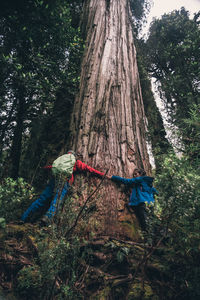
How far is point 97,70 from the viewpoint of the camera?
11.8 ft

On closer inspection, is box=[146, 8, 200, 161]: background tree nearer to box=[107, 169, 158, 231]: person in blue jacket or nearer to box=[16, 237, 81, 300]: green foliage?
box=[107, 169, 158, 231]: person in blue jacket

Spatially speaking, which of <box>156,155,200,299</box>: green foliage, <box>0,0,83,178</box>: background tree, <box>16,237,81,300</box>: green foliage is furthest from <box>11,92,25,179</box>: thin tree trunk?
<box>156,155,200,299</box>: green foliage

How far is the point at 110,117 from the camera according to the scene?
9.59ft

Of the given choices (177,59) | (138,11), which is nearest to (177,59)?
(177,59)

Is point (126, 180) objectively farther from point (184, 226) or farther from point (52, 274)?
point (52, 274)

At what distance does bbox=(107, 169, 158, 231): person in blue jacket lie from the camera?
6.79 ft

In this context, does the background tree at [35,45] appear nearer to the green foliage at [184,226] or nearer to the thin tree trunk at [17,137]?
the thin tree trunk at [17,137]

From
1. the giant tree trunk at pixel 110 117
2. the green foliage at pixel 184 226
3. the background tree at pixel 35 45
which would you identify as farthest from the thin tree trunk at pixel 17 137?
the green foliage at pixel 184 226

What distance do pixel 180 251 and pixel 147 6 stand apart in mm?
10835

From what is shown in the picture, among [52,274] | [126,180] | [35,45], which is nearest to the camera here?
[52,274]

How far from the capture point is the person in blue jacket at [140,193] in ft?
6.79

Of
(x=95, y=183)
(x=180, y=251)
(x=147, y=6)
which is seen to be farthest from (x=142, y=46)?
(x=180, y=251)

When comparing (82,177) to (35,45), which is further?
(35,45)

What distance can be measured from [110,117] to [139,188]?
→ 1318mm
